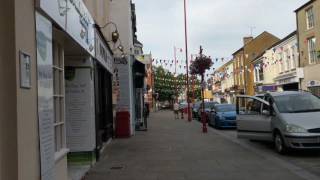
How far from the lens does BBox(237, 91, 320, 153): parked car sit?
1376 centimetres

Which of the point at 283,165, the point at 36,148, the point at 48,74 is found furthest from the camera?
the point at 283,165

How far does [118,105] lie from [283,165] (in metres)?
11.5

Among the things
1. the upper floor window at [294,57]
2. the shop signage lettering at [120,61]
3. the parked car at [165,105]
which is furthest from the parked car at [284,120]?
the parked car at [165,105]

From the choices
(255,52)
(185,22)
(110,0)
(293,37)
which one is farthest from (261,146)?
(255,52)

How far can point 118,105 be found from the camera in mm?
22984

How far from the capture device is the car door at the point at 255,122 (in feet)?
52.3

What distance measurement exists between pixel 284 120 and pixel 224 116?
1402cm

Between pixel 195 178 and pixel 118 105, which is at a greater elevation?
pixel 118 105

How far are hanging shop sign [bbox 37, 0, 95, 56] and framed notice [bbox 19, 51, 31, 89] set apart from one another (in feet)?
2.91

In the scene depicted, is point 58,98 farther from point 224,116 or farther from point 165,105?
point 165,105

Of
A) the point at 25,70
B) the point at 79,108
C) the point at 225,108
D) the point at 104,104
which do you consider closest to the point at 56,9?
the point at 25,70

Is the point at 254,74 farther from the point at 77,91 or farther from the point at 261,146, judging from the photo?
the point at 77,91

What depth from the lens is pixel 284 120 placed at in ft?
47.0

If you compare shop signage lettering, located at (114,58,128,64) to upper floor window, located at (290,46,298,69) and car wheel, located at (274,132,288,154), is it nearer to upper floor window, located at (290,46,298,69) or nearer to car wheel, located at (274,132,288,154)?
car wheel, located at (274,132,288,154)
